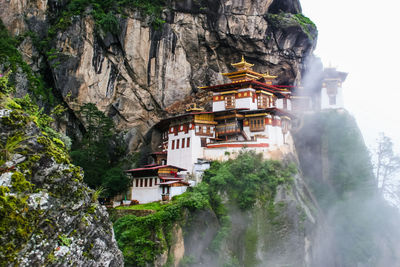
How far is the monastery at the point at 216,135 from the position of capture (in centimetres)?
3272

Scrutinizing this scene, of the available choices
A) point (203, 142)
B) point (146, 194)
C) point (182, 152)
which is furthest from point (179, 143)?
point (146, 194)

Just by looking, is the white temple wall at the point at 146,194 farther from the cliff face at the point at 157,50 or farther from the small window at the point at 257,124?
the small window at the point at 257,124

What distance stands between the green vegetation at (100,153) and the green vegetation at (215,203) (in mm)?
5409

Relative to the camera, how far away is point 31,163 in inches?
369

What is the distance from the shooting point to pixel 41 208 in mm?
9062

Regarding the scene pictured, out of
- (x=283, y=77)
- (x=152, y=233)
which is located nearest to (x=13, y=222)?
(x=152, y=233)

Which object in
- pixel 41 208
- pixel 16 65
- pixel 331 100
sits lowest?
pixel 41 208

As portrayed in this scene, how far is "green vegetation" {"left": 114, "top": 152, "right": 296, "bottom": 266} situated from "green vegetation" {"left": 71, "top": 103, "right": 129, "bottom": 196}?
5409mm

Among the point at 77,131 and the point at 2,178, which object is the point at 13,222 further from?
the point at 77,131

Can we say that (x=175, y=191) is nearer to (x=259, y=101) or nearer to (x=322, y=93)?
(x=259, y=101)

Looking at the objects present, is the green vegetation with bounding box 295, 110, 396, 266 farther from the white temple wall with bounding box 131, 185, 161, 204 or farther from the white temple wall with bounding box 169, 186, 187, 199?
the white temple wall with bounding box 131, 185, 161, 204

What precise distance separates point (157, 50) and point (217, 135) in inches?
492

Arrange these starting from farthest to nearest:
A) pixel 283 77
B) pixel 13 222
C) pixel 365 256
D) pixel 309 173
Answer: pixel 283 77
pixel 309 173
pixel 365 256
pixel 13 222

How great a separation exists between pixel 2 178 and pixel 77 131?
31.0 m
